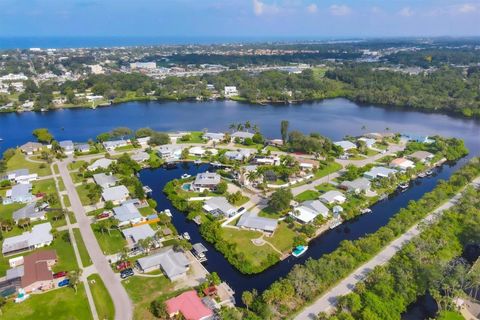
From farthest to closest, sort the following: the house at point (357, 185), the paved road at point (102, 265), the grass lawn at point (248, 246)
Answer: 1. the house at point (357, 185)
2. the grass lawn at point (248, 246)
3. the paved road at point (102, 265)

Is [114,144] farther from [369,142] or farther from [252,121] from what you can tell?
[369,142]

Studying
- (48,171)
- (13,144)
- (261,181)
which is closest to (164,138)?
(48,171)

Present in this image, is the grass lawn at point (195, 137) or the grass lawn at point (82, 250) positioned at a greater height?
the grass lawn at point (195, 137)

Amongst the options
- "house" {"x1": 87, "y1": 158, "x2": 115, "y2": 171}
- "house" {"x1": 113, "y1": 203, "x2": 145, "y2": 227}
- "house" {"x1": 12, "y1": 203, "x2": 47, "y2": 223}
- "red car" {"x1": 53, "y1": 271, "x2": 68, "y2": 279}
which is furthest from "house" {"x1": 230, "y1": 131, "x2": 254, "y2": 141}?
"red car" {"x1": 53, "y1": 271, "x2": 68, "y2": 279}

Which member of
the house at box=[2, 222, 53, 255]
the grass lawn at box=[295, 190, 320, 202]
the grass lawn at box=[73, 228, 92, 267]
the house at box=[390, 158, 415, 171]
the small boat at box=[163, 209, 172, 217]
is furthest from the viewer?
the house at box=[390, 158, 415, 171]

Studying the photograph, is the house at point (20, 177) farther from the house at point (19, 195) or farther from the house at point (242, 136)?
the house at point (242, 136)

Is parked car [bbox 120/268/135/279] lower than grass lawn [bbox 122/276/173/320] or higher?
higher

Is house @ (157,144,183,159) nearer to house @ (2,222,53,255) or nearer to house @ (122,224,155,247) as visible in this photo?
house @ (122,224,155,247)

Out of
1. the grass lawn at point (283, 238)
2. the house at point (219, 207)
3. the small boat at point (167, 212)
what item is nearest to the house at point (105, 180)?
the small boat at point (167, 212)

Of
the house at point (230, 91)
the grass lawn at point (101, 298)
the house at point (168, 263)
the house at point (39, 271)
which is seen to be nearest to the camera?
the grass lawn at point (101, 298)
